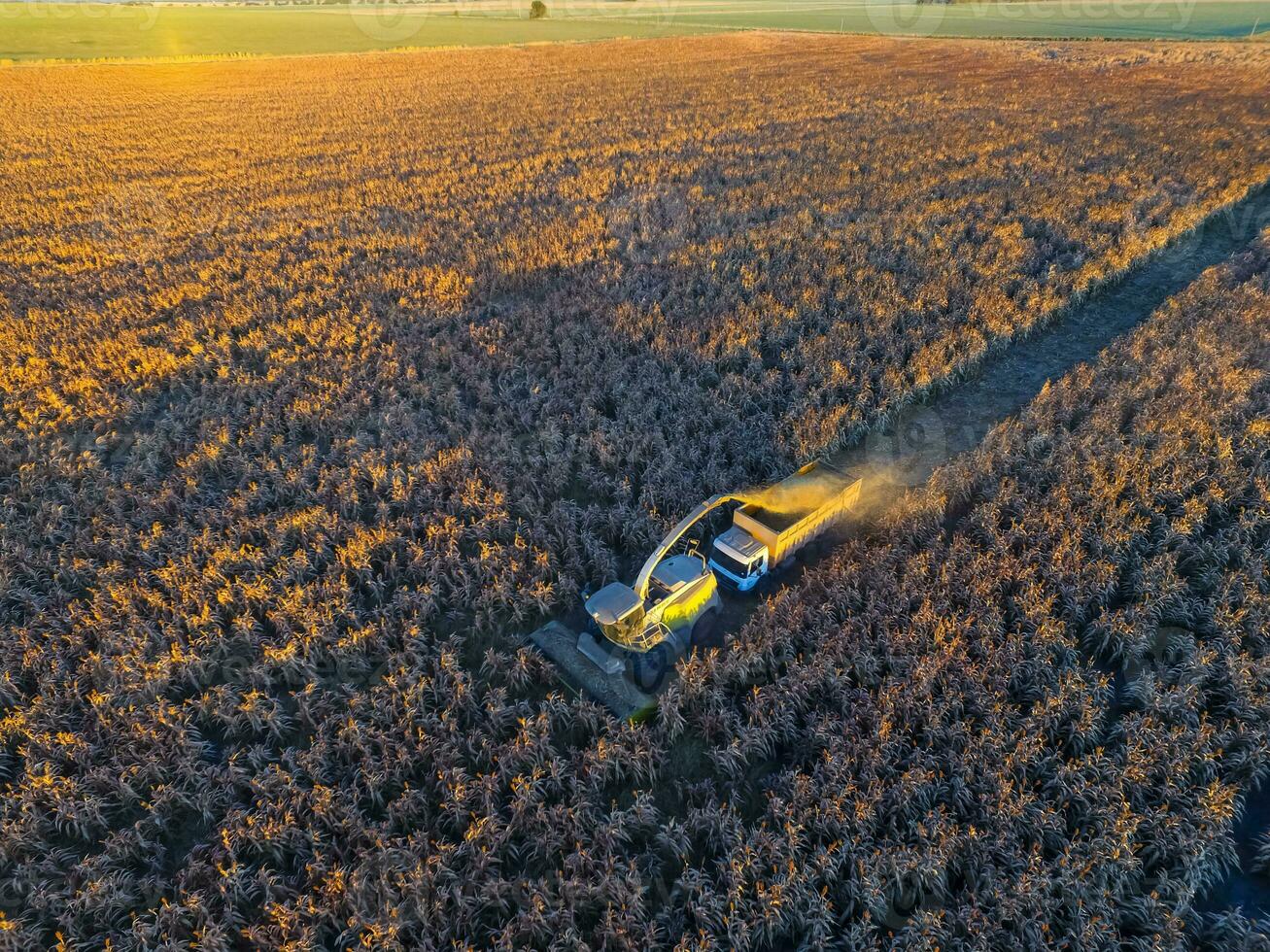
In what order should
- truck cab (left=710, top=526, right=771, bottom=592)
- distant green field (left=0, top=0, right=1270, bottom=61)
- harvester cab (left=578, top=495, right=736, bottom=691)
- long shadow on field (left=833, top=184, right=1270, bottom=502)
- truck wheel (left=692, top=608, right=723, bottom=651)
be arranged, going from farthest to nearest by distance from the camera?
distant green field (left=0, top=0, right=1270, bottom=61) → long shadow on field (left=833, top=184, right=1270, bottom=502) → truck cab (left=710, top=526, right=771, bottom=592) → truck wheel (left=692, top=608, right=723, bottom=651) → harvester cab (left=578, top=495, right=736, bottom=691)

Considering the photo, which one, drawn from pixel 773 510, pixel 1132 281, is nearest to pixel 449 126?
pixel 1132 281

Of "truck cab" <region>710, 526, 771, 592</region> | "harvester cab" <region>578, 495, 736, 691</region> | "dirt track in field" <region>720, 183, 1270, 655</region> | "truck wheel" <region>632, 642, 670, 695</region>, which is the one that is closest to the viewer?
"harvester cab" <region>578, 495, 736, 691</region>

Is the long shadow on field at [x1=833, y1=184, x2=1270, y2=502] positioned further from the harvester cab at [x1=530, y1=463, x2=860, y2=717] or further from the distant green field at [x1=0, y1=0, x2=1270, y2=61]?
the distant green field at [x1=0, y1=0, x2=1270, y2=61]

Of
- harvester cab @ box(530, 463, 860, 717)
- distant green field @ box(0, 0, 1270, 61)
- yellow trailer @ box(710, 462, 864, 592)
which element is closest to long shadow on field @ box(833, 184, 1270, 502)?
yellow trailer @ box(710, 462, 864, 592)

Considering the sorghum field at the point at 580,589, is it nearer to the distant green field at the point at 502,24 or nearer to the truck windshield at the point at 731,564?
the truck windshield at the point at 731,564

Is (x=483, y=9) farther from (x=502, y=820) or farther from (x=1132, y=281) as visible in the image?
(x=502, y=820)

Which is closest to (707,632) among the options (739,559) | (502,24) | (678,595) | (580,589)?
(678,595)
